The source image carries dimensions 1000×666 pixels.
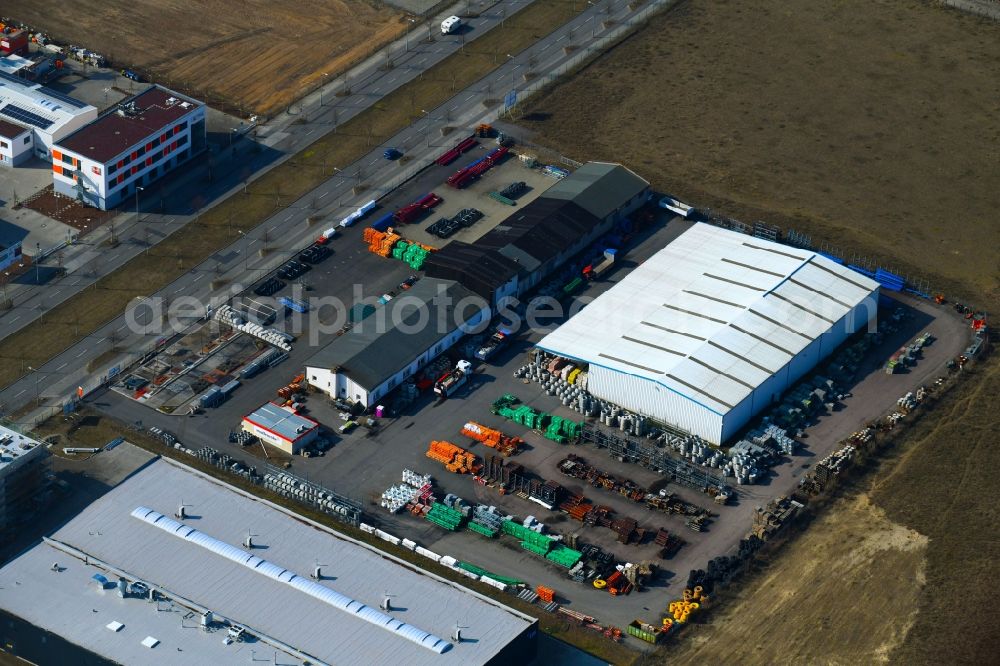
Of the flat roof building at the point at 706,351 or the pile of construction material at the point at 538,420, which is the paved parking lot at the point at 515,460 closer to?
the pile of construction material at the point at 538,420

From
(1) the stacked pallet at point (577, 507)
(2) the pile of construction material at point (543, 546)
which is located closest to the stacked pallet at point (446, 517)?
(2) the pile of construction material at point (543, 546)

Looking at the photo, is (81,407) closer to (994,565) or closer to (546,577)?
(546,577)

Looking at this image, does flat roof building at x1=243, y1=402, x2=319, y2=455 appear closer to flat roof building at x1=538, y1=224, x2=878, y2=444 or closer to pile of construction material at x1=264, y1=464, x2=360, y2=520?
pile of construction material at x1=264, y1=464, x2=360, y2=520

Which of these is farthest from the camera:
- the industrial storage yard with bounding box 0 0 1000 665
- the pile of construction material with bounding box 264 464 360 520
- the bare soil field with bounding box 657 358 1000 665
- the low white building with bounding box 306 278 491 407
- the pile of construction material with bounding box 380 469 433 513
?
the low white building with bounding box 306 278 491 407

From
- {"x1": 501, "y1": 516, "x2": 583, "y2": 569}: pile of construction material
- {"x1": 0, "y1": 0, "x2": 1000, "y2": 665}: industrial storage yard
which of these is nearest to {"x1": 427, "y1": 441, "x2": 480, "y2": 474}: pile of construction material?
{"x1": 0, "y1": 0, "x2": 1000, "y2": 665}: industrial storage yard

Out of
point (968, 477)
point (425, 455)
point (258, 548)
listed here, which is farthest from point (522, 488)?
point (968, 477)
